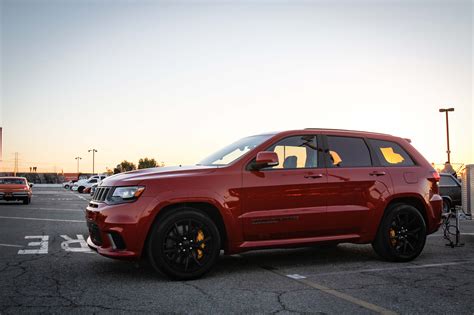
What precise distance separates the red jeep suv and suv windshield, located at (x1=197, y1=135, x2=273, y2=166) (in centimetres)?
3

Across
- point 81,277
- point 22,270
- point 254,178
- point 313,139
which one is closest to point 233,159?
point 254,178

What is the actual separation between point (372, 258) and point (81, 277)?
4172 millimetres

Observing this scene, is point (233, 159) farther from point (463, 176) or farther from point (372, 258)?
point (463, 176)

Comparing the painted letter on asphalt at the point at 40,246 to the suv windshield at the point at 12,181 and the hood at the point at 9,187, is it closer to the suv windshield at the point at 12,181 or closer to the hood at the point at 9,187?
the hood at the point at 9,187

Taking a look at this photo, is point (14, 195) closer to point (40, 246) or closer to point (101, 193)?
point (40, 246)

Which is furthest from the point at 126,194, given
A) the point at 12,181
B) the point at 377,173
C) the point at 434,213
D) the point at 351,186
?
the point at 12,181

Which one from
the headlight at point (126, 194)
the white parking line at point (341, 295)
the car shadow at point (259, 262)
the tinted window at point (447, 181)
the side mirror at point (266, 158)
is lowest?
the car shadow at point (259, 262)

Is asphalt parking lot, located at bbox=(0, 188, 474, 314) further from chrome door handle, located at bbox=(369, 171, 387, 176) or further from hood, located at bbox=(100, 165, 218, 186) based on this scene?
chrome door handle, located at bbox=(369, 171, 387, 176)

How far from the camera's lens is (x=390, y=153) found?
24.5 ft

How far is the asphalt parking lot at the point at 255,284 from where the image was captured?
461 centimetres

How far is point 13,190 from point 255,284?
21.5 meters

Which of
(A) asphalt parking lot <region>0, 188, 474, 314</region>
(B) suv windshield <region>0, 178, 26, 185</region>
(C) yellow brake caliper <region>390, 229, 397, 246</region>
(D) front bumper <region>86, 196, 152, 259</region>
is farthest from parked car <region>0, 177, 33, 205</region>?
(C) yellow brake caliper <region>390, 229, 397, 246</region>

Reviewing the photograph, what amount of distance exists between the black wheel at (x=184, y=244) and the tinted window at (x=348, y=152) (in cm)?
207

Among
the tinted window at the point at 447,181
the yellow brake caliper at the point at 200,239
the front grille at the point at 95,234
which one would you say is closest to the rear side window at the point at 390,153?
the yellow brake caliper at the point at 200,239
